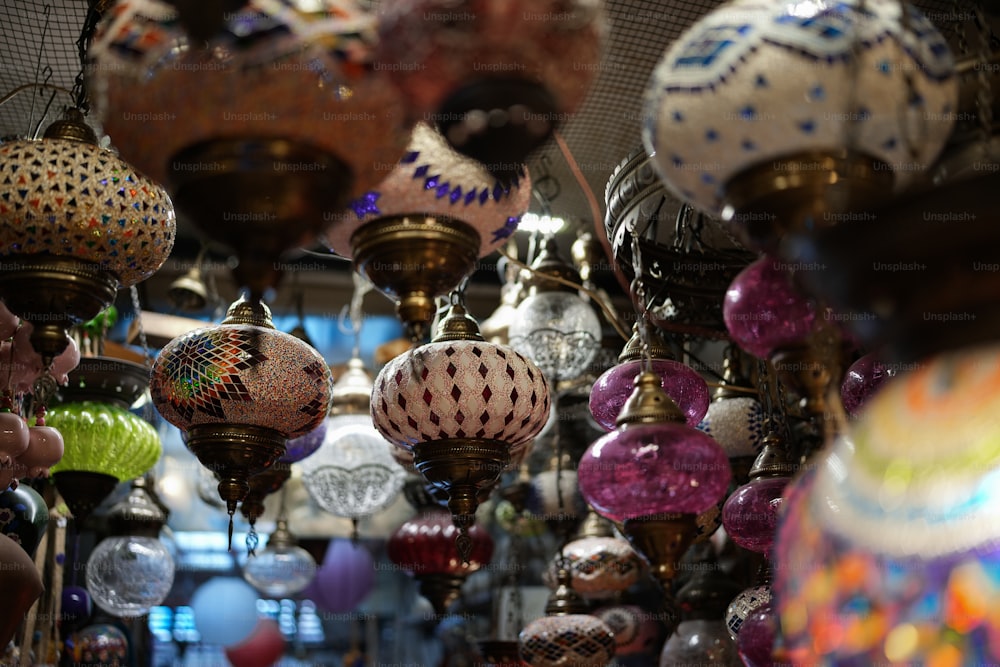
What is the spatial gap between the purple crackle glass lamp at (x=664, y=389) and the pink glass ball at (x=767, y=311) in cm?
60

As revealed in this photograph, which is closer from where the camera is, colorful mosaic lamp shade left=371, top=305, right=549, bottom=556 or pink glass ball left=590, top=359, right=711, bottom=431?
colorful mosaic lamp shade left=371, top=305, right=549, bottom=556

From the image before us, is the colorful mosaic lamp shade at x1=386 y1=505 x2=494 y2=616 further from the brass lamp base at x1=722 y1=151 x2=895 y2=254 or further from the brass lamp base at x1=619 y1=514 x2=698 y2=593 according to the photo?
the brass lamp base at x1=722 y1=151 x2=895 y2=254

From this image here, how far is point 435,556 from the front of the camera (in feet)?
10.3

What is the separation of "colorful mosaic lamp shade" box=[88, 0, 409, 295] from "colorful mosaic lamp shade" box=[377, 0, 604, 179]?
57 millimetres

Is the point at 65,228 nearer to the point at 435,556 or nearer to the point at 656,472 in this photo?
the point at 656,472

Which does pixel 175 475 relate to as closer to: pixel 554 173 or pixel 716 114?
pixel 554 173

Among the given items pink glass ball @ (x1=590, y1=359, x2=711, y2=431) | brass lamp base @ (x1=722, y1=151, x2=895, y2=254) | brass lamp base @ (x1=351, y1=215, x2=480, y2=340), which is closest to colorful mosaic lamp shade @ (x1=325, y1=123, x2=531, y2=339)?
brass lamp base @ (x1=351, y1=215, x2=480, y2=340)

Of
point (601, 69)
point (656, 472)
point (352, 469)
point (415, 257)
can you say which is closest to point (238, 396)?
point (415, 257)

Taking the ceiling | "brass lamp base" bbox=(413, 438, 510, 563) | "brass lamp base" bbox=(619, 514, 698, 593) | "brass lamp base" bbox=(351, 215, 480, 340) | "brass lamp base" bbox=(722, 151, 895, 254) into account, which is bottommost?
"brass lamp base" bbox=(619, 514, 698, 593)

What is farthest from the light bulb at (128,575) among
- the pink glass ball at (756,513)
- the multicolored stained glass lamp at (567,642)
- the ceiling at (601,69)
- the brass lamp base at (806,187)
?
the brass lamp base at (806,187)

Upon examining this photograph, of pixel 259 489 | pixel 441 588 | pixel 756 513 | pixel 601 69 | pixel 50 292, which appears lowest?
pixel 441 588

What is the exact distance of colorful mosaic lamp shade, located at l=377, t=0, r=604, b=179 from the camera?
1.05 m

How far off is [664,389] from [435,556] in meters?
1.31

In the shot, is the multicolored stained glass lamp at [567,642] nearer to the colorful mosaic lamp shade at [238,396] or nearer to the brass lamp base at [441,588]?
the brass lamp base at [441,588]
